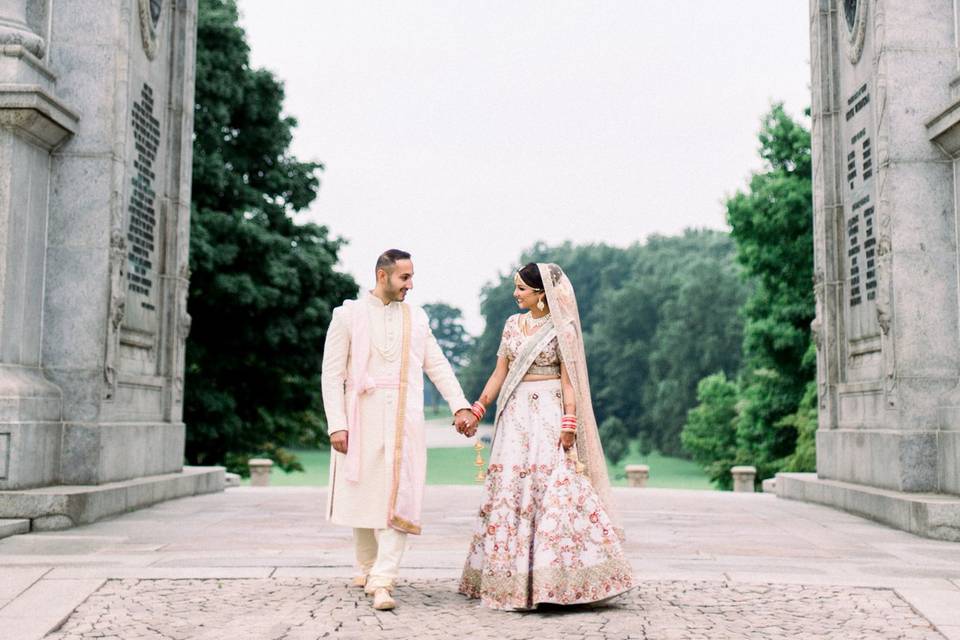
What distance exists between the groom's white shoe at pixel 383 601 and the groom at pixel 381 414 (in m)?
0.08

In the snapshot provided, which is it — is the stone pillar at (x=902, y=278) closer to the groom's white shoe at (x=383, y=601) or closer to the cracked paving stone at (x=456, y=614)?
the cracked paving stone at (x=456, y=614)

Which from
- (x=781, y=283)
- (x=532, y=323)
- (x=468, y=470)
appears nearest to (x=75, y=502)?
(x=532, y=323)

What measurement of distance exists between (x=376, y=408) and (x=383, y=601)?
1107 millimetres

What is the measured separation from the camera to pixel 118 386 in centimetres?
1109

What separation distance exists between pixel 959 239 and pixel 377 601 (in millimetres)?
7637

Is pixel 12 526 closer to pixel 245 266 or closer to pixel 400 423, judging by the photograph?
pixel 400 423

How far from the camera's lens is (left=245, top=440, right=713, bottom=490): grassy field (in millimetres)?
47406

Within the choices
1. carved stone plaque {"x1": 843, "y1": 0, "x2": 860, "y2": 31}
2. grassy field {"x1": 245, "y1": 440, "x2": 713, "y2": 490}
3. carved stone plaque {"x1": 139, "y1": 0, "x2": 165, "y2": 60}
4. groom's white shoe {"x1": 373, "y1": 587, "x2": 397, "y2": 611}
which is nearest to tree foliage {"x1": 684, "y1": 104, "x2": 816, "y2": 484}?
carved stone plaque {"x1": 843, "y1": 0, "x2": 860, "y2": 31}

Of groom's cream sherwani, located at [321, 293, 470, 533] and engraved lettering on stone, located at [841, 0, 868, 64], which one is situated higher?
engraved lettering on stone, located at [841, 0, 868, 64]

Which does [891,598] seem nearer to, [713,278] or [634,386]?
[713,278]

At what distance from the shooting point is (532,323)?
630 centimetres

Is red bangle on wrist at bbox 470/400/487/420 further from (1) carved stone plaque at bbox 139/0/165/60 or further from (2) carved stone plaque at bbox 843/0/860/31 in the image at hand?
(2) carved stone plaque at bbox 843/0/860/31

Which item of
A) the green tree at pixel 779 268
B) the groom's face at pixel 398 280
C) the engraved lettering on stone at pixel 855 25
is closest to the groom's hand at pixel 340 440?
the groom's face at pixel 398 280

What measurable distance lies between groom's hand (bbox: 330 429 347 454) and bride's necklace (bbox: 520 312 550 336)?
128 centimetres
